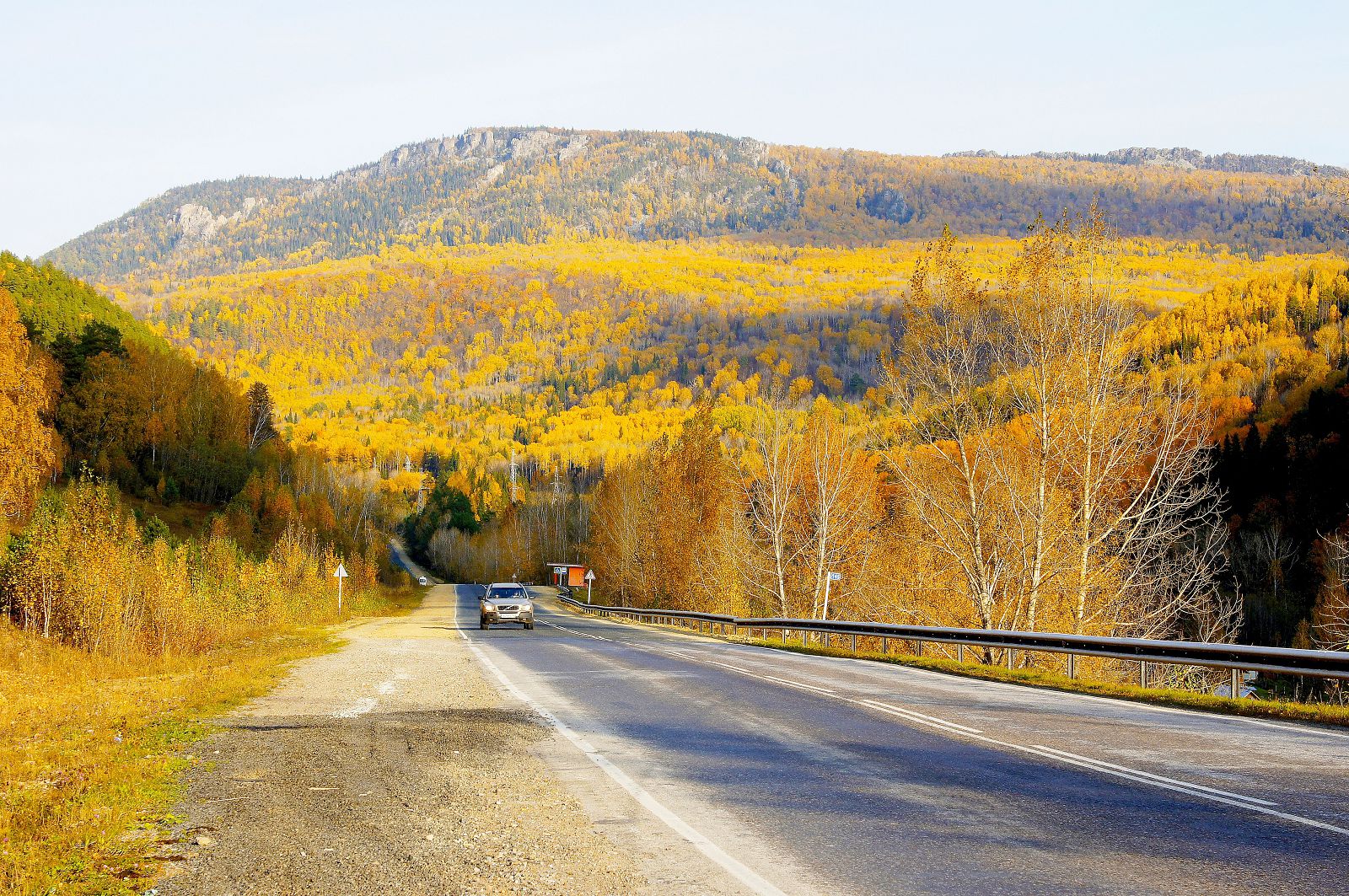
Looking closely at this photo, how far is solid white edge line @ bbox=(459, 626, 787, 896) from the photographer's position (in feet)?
19.2

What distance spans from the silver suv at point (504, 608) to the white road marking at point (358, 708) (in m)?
28.1

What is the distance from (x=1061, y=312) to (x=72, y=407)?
103 m

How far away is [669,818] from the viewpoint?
7.50 metres

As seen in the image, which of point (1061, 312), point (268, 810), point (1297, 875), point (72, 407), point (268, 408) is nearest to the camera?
point (1297, 875)

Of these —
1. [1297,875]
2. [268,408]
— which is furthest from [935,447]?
[268,408]

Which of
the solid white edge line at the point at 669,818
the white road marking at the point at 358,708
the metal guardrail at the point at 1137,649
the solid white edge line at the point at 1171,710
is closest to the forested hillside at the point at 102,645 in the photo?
the white road marking at the point at 358,708

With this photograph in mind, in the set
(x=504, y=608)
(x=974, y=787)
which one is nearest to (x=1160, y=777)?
(x=974, y=787)

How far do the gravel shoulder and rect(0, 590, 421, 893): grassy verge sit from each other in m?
0.32

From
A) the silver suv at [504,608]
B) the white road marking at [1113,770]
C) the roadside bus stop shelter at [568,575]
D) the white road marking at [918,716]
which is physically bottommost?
the roadside bus stop shelter at [568,575]

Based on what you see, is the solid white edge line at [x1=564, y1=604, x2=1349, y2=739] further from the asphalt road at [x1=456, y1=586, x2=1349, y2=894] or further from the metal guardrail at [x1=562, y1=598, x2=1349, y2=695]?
the metal guardrail at [x1=562, y1=598, x2=1349, y2=695]

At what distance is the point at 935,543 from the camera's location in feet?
96.3

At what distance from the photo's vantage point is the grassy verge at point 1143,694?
1348 centimetres

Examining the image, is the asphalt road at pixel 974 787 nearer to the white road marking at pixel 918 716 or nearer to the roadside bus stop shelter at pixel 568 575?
the white road marking at pixel 918 716

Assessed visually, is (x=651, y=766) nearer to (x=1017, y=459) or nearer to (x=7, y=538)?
(x=1017, y=459)
